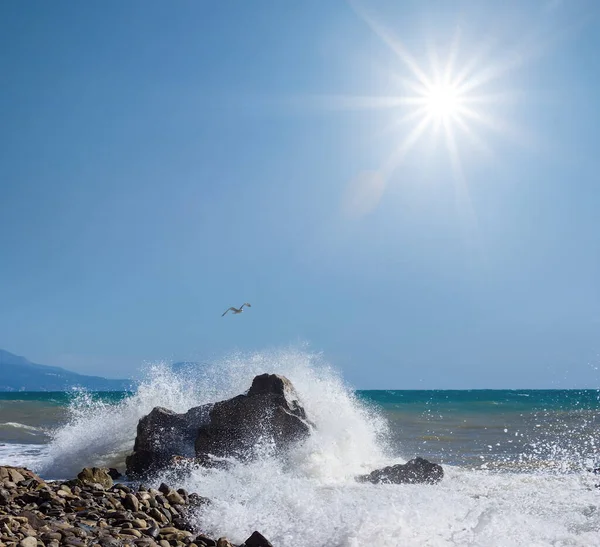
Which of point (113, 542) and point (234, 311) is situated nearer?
point (113, 542)

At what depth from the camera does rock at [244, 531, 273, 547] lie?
6414mm

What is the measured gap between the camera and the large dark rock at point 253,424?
1135cm

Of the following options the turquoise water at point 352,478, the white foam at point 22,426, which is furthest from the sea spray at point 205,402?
the white foam at point 22,426

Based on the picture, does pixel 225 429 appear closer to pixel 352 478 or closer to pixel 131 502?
pixel 352 478

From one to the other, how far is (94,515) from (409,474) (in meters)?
5.97

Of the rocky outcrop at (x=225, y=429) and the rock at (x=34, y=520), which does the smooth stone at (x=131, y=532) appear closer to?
the rock at (x=34, y=520)

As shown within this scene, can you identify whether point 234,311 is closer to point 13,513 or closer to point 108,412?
point 108,412

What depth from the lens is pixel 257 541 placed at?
21.1ft

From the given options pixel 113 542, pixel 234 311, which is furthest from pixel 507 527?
pixel 234 311

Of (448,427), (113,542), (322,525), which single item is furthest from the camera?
(448,427)

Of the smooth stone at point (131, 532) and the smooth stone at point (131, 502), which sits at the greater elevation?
the smooth stone at point (131, 502)

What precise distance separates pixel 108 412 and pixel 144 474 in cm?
552

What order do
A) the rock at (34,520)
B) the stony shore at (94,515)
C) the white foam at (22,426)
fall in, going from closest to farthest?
the stony shore at (94,515)
the rock at (34,520)
the white foam at (22,426)

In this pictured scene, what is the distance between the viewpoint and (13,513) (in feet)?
21.3
